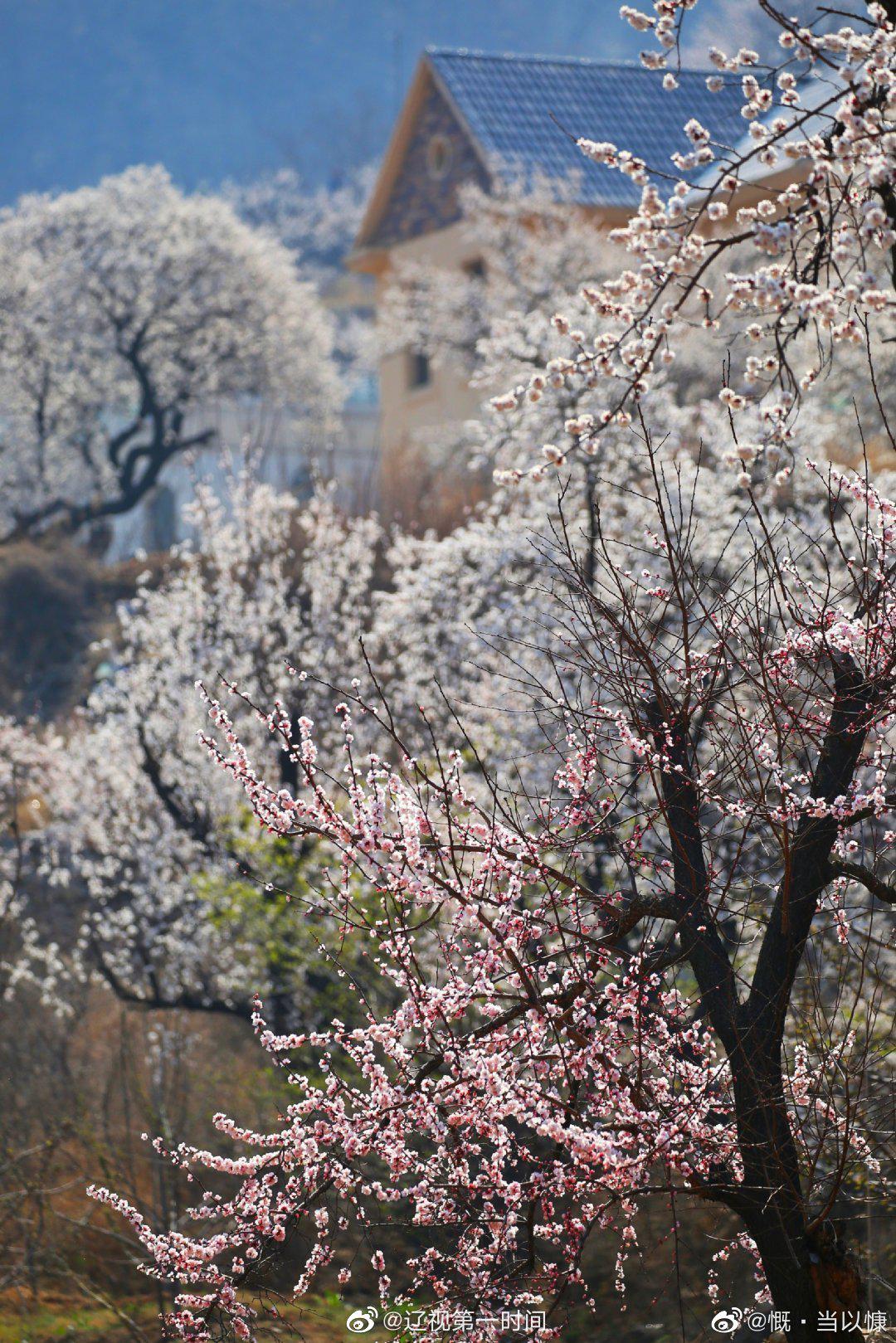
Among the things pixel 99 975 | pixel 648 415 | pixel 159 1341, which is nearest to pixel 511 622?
pixel 648 415

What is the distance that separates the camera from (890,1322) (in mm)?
5859

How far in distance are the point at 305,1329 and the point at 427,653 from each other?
A: 5379 mm

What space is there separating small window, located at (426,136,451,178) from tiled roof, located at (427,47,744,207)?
1.06 metres

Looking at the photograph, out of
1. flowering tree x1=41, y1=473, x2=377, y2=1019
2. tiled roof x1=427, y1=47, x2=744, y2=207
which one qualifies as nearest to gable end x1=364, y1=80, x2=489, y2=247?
tiled roof x1=427, y1=47, x2=744, y2=207

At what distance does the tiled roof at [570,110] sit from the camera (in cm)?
3170

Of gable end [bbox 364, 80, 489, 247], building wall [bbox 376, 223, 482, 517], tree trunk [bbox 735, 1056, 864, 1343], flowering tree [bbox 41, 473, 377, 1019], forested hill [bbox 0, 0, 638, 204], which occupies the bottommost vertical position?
tree trunk [bbox 735, 1056, 864, 1343]

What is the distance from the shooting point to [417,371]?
3638 centimetres

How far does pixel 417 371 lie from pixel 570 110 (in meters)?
6.98

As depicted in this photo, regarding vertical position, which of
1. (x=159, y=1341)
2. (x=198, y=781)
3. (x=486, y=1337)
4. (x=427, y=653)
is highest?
(x=427, y=653)

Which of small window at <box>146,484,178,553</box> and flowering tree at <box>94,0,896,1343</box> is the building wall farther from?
flowering tree at <box>94,0,896,1343</box>

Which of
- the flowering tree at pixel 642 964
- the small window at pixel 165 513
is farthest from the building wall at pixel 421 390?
the flowering tree at pixel 642 964

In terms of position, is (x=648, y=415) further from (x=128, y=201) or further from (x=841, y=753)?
(x=128, y=201)

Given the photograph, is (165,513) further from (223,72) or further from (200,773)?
(223,72)

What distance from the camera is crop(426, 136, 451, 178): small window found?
112 feet
